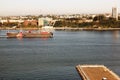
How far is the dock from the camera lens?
17.9m

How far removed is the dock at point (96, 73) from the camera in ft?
58.6

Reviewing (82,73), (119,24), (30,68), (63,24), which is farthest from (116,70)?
(63,24)

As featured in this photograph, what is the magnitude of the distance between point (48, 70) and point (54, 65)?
214cm

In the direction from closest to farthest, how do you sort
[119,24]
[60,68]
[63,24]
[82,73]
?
[82,73] < [60,68] < [119,24] < [63,24]

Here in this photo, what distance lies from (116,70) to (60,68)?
10.8 ft

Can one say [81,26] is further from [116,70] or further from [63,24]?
[116,70]

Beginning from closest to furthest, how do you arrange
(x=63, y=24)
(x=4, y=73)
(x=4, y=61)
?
1. (x=4, y=73)
2. (x=4, y=61)
3. (x=63, y=24)

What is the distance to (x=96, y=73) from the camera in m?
19.0

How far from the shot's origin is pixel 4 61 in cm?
2706

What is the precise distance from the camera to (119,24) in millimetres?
108125

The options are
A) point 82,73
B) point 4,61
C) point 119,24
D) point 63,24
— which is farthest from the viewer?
point 63,24

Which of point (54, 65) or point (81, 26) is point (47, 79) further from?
point (81, 26)

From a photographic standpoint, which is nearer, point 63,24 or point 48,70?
point 48,70

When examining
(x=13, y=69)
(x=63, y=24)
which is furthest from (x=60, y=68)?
(x=63, y=24)
